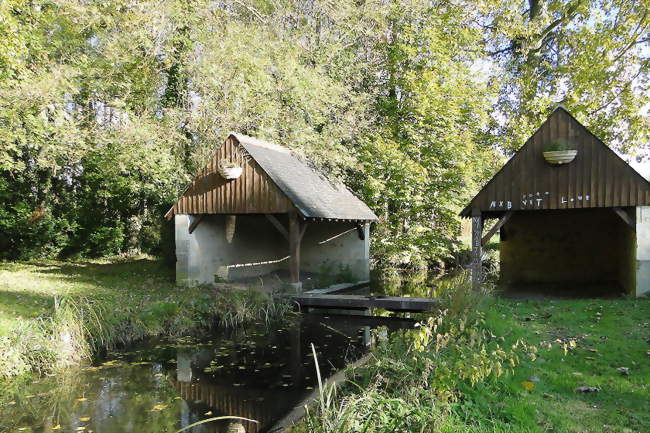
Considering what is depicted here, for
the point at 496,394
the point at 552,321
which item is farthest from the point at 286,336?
the point at 496,394

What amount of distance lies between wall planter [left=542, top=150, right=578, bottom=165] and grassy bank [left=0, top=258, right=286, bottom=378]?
631 centimetres

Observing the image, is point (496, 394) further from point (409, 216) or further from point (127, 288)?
point (409, 216)

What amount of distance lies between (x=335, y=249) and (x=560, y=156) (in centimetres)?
766

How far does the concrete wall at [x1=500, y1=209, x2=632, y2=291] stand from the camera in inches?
556

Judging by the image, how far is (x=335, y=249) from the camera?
53.6 ft

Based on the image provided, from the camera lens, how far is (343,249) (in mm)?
16234

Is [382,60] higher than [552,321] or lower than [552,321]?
higher

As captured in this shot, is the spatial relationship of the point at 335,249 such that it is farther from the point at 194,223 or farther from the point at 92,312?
the point at 92,312

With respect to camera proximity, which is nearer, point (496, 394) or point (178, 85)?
point (496, 394)

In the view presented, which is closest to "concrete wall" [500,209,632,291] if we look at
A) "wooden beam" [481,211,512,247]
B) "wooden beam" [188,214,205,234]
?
"wooden beam" [481,211,512,247]

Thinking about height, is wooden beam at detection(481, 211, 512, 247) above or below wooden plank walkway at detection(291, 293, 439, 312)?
above

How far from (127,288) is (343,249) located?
6738 millimetres

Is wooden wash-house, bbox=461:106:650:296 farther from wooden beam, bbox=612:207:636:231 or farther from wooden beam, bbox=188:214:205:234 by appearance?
wooden beam, bbox=188:214:205:234

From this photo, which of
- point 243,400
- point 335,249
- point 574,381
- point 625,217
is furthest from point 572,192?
point 243,400
